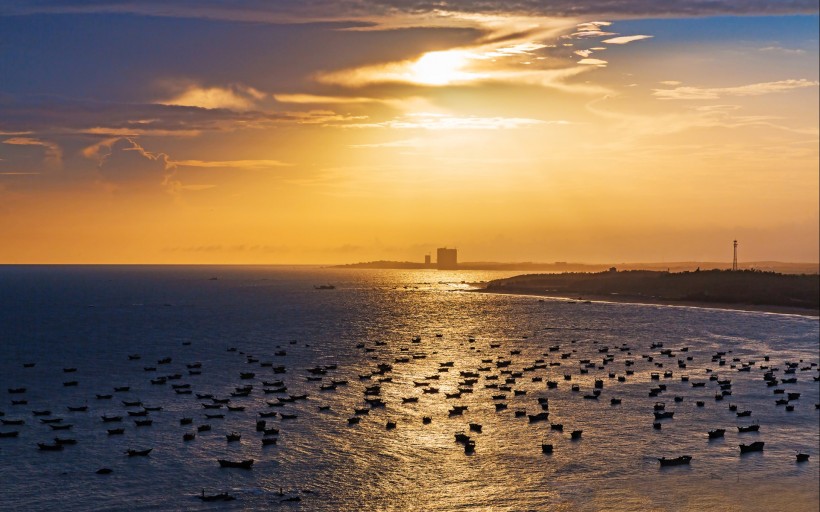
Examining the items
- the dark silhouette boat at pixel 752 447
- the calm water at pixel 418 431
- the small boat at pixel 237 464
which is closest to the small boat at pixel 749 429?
the calm water at pixel 418 431

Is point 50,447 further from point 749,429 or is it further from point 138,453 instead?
point 749,429

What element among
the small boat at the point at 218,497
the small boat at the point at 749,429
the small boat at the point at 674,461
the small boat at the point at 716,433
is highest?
the small boat at the point at 749,429

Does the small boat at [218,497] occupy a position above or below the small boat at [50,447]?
below

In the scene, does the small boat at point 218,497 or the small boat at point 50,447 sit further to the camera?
the small boat at point 50,447

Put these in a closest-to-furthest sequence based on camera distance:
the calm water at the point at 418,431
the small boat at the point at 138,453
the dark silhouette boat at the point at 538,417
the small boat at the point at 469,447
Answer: the calm water at the point at 418,431 → the small boat at the point at 138,453 → the small boat at the point at 469,447 → the dark silhouette boat at the point at 538,417

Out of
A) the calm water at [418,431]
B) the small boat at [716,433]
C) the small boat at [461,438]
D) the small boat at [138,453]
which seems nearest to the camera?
the calm water at [418,431]

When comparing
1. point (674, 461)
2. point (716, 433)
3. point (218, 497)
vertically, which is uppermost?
point (716, 433)

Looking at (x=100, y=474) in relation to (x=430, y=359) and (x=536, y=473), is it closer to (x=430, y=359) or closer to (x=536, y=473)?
(x=536, y=473)

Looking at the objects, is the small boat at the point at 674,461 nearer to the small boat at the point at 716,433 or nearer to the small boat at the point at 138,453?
the small boat at the point at 716,433

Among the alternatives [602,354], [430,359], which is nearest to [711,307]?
[602,354]

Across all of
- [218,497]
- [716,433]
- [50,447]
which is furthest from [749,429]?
[50,447]

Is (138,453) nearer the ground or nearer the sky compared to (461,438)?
nearer the ground
